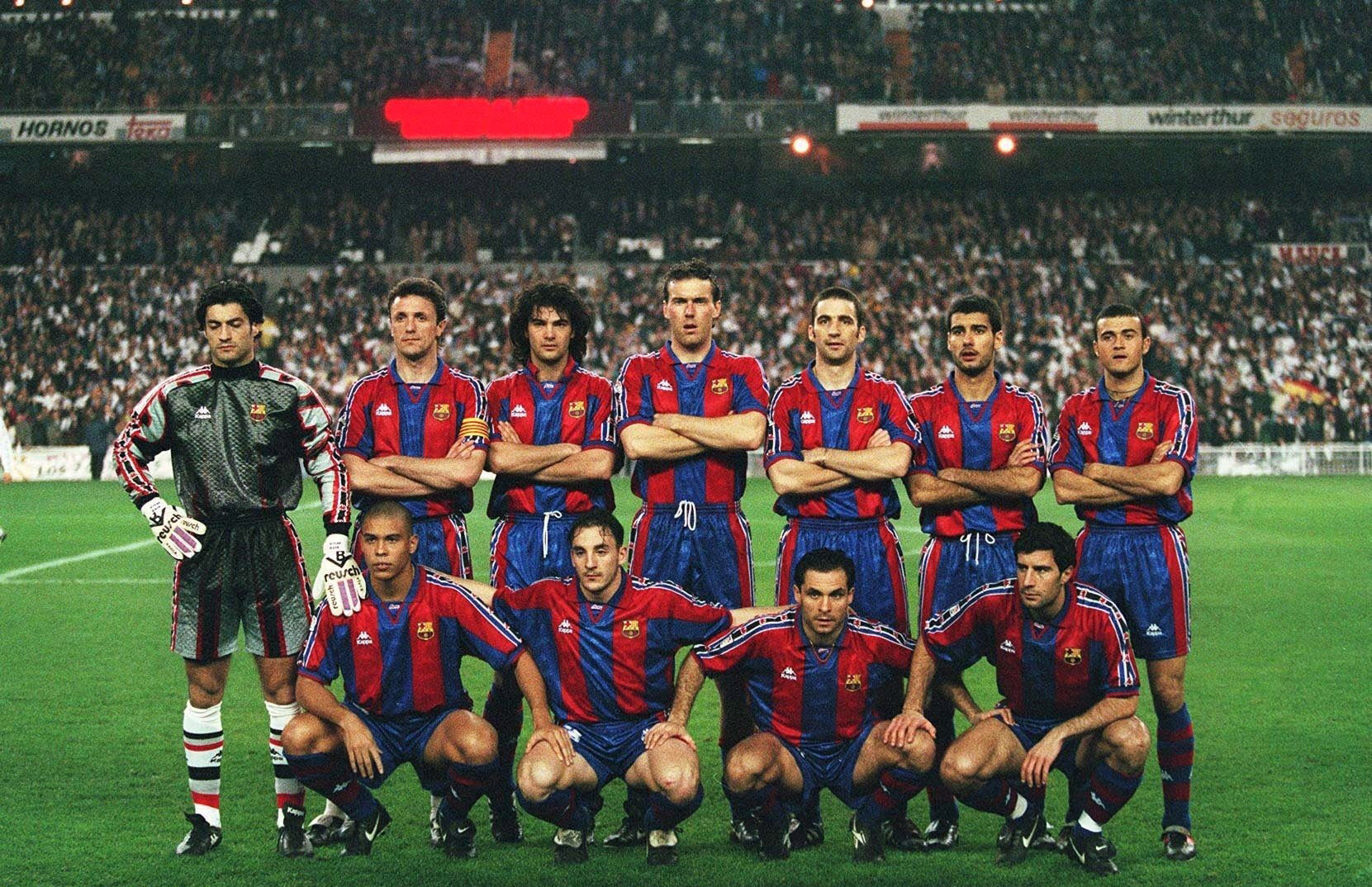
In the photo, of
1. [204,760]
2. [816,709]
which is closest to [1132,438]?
[816,709]

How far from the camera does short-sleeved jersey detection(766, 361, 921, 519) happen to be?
5.66m

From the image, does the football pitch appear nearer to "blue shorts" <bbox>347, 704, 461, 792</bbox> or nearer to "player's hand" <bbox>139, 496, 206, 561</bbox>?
"blue shorts" <bbox>347, 704, 461, 792</bbox>

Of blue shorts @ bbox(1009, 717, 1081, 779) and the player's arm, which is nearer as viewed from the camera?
blue shorts @ bbox(1009, 717, 1081, 779)

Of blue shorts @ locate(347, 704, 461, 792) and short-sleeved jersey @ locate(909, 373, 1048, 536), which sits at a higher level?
short-sleeved jersey @ locate(909, 373, 1048, 536)

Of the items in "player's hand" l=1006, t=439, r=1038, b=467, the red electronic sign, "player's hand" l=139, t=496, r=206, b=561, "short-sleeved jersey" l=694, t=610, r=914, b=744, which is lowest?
"short-sleeved jersey" l=694, t=610, r=914, b=744

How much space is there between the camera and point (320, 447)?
17.8 ft

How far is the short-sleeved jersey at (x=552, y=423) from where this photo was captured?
5.73 meters

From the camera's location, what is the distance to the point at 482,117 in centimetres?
3002

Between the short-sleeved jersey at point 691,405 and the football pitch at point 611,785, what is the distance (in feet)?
4.50

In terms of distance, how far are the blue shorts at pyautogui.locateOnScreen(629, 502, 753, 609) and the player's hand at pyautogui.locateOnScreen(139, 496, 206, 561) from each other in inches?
69.0

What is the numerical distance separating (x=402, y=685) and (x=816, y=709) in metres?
1.61

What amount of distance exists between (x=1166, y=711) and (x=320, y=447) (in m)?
3.54

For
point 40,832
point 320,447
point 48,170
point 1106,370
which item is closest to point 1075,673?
point 1106,370

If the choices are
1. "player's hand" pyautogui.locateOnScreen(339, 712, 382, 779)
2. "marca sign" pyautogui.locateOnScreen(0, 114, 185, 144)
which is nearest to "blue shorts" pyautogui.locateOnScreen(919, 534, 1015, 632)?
"player's hand" pyautogui.locateOnScreen(339, 712, 382, 779)
